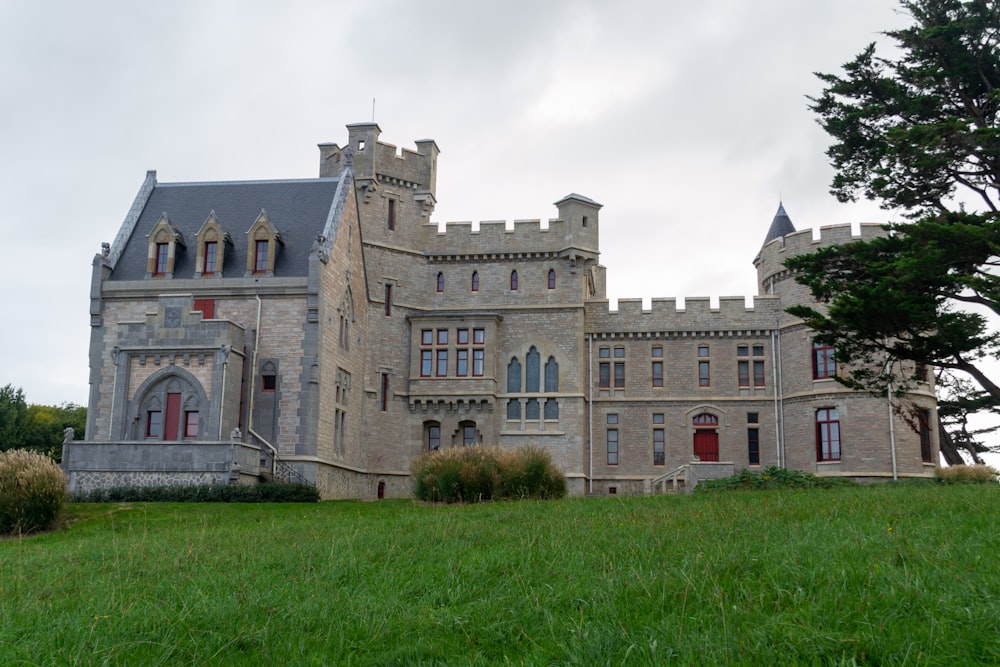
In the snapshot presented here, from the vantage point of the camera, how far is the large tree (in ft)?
58.3

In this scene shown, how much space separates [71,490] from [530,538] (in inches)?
776

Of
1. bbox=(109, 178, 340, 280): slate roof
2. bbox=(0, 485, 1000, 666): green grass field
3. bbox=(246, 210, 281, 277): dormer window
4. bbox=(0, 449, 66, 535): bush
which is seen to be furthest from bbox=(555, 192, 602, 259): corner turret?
bbox=(0, 485, 1000, 666): green grass field

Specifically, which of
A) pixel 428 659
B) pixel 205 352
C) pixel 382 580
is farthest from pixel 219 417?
pixel 428 659

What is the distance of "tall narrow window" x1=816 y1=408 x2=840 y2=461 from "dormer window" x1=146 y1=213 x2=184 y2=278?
Result: 24.4 meters

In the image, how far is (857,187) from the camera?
22.2 metres

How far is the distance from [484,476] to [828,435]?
19749mm

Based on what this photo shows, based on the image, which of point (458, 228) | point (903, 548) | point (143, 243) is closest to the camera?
point (903, 548)

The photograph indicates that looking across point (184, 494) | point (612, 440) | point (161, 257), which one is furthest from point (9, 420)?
point (612, 440)

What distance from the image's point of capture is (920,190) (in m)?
20.8

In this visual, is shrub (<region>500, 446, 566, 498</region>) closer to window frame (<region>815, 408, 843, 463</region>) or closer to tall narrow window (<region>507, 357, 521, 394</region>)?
tall narrow window (<region>507, 357, 521, 394</region>)

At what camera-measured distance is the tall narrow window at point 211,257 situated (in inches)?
1249

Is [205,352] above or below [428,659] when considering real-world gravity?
above

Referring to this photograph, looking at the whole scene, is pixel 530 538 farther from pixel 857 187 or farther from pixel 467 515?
pixel 857 187

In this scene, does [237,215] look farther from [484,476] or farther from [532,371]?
[484,476]
